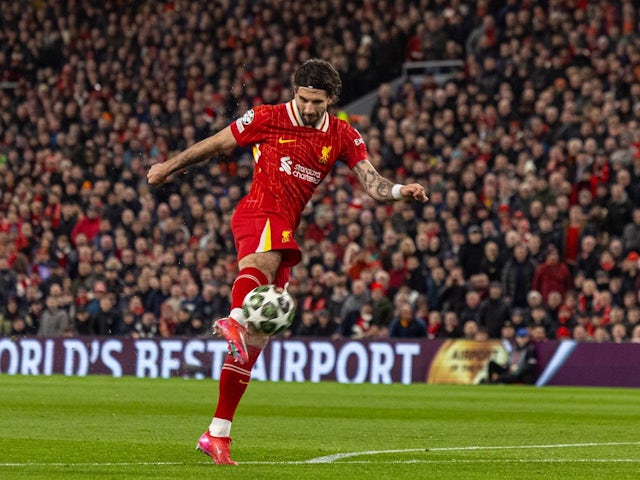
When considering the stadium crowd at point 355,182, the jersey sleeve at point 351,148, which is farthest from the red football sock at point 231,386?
the stadium crowd at point 355,182

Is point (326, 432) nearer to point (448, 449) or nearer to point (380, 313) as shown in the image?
point (448, 449)

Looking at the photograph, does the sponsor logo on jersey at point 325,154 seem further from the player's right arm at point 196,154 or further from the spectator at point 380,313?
the spectator at point 380,313

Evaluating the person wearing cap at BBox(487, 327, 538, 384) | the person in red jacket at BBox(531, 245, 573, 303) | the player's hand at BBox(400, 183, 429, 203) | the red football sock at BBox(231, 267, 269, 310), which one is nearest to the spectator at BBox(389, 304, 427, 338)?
the person wearing cap at BBox(487, 327, 538, 384)

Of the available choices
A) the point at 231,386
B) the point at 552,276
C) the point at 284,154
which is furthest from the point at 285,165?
the point at 552,276

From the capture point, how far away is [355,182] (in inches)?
1017

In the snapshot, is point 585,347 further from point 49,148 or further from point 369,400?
point 49,148

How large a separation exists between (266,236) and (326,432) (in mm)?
3277

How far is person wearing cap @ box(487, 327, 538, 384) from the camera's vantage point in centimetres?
2141

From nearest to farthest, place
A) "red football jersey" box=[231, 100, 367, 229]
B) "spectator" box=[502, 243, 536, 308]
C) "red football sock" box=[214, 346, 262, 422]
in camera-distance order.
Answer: "red football sock" box=[214, 346, 262, 422] → "red football jersey" box=[231, 100, 367, 229] → "spectator" box=[502, 243, 536, 308]

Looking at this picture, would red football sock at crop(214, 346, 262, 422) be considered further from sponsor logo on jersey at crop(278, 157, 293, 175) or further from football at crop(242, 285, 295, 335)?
sponsor logo on jersey at crop(278, 157, 293, 175)

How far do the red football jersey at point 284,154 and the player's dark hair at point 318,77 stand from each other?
9.9 inches

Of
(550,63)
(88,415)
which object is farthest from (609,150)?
(88,415)

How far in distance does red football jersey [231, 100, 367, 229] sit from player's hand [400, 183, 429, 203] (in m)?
0.83

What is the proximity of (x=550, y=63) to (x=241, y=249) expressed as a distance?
646 inches
